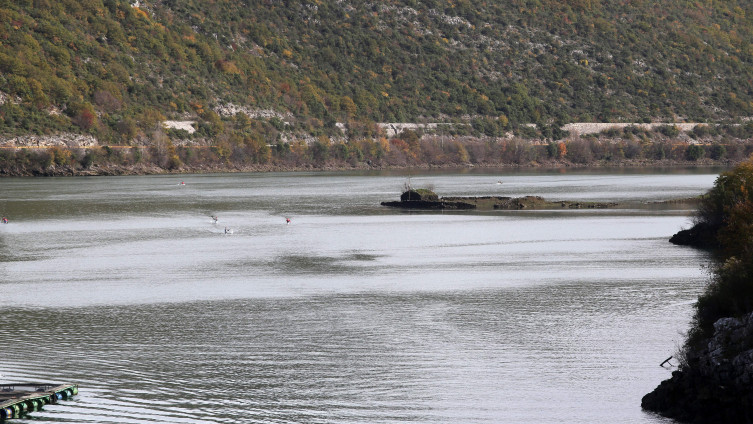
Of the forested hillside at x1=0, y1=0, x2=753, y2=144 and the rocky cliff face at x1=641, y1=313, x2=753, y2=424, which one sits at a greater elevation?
the forested hillside at x1=0, y1=0, x2=753, y2=144

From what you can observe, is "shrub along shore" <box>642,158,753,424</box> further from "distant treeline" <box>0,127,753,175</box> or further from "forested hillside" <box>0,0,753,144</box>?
"distant treeline" <box>0,127,753,175</box>

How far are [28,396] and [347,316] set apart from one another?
41.6 feet

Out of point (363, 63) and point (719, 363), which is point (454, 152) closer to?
point (363, 63)

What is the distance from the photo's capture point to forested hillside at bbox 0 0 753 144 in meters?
147

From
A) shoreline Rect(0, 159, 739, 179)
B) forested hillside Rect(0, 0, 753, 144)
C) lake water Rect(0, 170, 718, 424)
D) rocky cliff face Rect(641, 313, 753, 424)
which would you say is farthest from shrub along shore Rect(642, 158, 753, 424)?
forested hillside Rect(0, 0, 753, 144)

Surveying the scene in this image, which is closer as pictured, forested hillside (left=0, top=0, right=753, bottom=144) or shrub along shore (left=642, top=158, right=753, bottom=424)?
shrub along shore (left=642, top=158, right=753, bottom=424)

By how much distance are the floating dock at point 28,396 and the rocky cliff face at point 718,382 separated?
12.8 metres

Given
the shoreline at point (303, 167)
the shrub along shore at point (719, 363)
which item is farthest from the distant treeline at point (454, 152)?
the shrub along shore at point (719, 363)

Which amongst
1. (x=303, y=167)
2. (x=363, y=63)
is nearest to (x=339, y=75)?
(x=363, y=63)

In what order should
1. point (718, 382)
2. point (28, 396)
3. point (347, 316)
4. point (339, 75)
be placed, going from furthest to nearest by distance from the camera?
point (339, 75) < point (347, 316) < point (28, 396) < point (718, 382)

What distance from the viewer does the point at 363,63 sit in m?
184

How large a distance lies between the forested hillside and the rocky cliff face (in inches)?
4833

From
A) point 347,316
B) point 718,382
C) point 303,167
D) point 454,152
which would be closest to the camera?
point 718,382

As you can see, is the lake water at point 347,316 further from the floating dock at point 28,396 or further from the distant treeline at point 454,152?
the distant treeline at point 454,152
